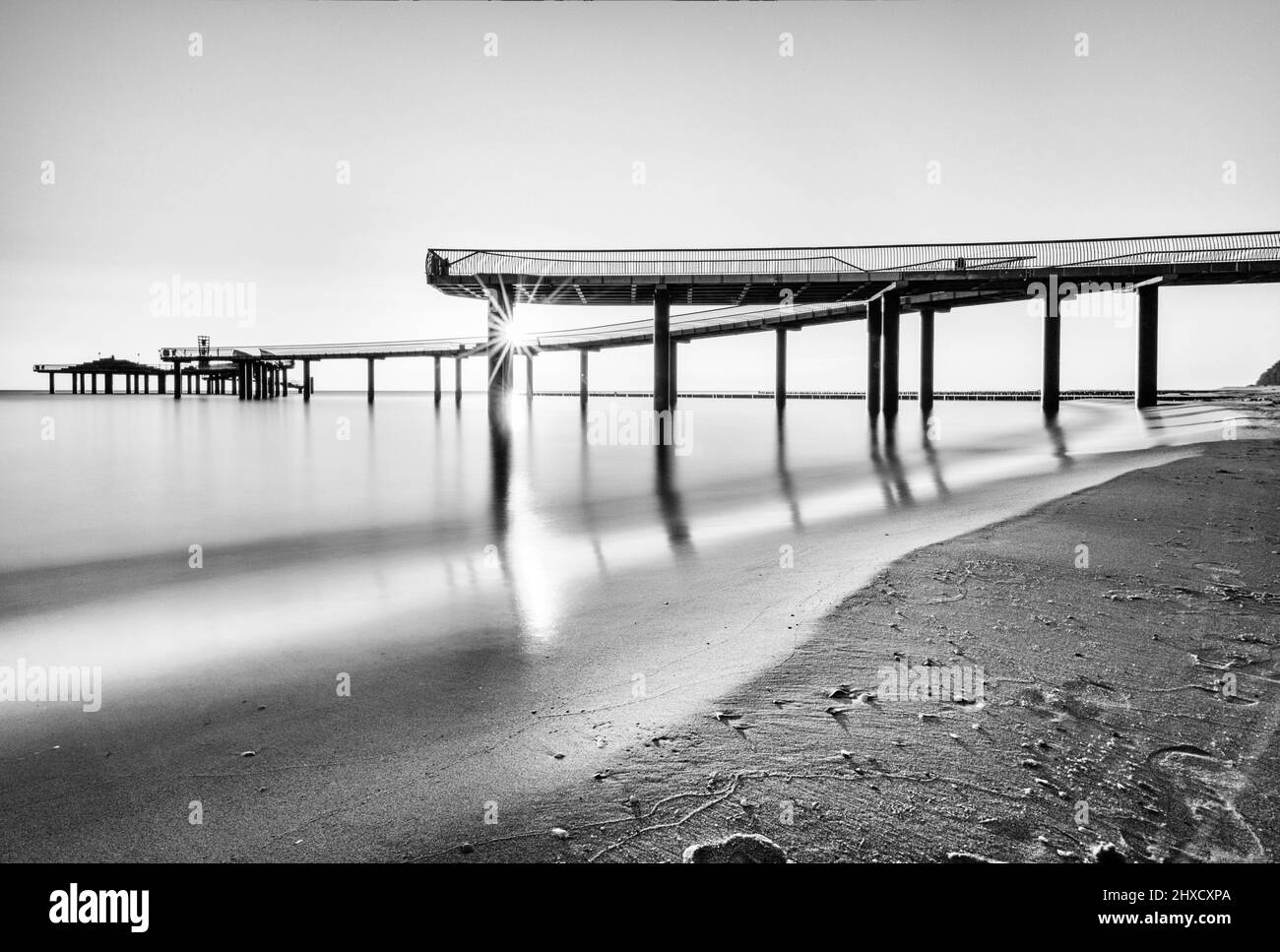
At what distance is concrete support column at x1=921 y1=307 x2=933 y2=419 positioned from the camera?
43.5 meters

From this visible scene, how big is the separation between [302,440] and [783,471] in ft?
69.8

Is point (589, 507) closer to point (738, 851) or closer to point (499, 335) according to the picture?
point (738, 851)

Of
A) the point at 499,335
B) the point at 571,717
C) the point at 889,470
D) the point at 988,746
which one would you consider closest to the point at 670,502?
the point at 889,470

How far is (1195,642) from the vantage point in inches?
163

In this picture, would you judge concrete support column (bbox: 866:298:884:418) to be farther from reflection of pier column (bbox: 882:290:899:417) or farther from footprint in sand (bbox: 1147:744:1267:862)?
footprint in sand (bbox: 1147:744:1267:862)

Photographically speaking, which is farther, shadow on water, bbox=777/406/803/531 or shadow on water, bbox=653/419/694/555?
shadow on water, bbox=777/406/803/531

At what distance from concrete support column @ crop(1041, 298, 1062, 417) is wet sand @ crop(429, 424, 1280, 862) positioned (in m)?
33.4

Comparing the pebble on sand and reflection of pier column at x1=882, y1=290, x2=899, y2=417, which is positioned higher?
reflection of pier column at x1=882, y1=290, x2=899, y2=417

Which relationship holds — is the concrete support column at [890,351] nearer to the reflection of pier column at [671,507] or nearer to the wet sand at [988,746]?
the reflection of pier column at [671,507]

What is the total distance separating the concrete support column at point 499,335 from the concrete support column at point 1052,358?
25.8 meters

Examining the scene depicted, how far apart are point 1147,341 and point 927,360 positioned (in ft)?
37.8

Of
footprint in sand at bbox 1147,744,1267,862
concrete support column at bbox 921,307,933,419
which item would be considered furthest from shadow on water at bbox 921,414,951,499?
concrete support column at bbox 921,307,933,419

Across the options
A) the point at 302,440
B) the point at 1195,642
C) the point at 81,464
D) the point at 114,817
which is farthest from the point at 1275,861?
A: the point at 302,440
